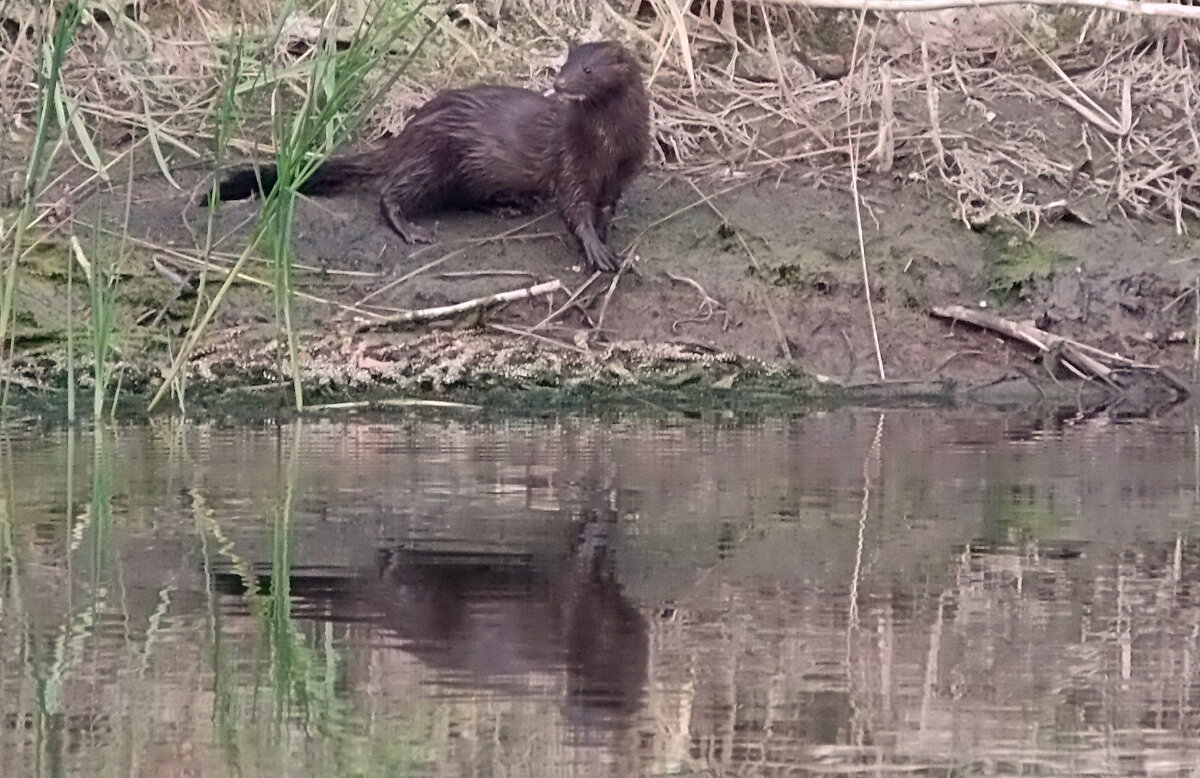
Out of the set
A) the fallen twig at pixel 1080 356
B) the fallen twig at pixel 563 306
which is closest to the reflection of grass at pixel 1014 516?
the fallen twig at pixel 1080 356

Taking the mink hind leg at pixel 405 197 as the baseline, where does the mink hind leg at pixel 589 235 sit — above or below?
below

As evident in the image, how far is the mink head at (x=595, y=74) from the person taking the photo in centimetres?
637

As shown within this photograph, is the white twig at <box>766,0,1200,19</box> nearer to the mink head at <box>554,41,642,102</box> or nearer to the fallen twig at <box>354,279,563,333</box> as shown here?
the mink head at <box>554,41,642,102</box>

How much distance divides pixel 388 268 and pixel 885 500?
2.55 metres

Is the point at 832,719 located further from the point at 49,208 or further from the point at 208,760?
the point at 49,208

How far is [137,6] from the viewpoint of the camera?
296 inches

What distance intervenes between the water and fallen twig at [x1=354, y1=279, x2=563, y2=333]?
1053 millimetres

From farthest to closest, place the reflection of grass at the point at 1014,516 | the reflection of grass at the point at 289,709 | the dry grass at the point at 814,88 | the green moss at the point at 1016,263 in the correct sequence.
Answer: the dry grass at the point at 814,88, the green moss at the point at 1016,263, the reflection of grass at the point at 1014,516, the reflection of grass at the point at 289,709

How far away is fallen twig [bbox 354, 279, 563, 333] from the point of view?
6.03m

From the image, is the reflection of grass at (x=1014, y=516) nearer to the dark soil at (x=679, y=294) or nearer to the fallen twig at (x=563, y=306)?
the dark soil at (x=679, y=294)

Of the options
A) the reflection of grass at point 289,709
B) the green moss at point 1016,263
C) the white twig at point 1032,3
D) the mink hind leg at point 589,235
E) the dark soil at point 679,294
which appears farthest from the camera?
the green moss at point 1016,263

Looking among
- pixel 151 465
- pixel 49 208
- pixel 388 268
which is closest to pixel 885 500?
pixel 151 465

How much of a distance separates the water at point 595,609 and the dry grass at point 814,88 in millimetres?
2098

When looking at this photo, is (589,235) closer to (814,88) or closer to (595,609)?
(814,88)
